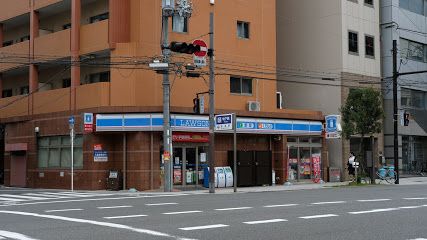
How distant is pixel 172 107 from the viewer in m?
29.8

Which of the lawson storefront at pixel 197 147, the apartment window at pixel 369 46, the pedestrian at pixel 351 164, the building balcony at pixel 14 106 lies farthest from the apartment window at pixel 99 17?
the apartment window at pixel 369 46

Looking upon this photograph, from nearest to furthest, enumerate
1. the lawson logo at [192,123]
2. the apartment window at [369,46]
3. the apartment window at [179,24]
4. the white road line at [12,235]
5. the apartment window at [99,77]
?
the white road line at [12,235] → the lawson logo at [192,123] → the apartment window at [179,24] → the apartment window at [99,77] → the apartment window at [369,46]

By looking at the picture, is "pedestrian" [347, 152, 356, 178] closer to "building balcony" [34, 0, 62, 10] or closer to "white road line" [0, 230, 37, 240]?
"building balcony" [34, 0, 62, 10]

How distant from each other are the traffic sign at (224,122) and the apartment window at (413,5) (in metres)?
21.5

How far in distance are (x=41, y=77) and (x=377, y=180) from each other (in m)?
23.0

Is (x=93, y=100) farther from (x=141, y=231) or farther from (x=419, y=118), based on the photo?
(x=419, y=118)

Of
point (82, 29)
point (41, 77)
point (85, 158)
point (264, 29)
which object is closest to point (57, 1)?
point (82, 29)

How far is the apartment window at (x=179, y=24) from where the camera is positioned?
3136cm

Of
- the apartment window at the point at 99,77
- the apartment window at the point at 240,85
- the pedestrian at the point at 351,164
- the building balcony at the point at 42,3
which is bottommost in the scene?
the pedestrian at the point at 351,164

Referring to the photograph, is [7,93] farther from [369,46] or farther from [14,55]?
[369,46]

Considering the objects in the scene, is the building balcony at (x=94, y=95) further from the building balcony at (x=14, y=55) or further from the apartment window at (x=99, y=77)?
the building balcony at (x=14, y=55)

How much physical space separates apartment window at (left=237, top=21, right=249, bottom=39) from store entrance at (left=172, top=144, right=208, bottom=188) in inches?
285

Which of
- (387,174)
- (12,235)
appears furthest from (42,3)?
(12,235)

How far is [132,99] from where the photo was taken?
30.5m
